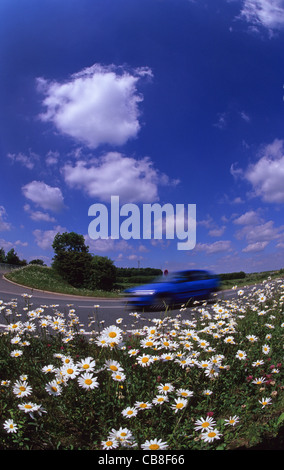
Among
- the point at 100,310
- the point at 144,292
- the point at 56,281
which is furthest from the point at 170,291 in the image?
the point at 56,281

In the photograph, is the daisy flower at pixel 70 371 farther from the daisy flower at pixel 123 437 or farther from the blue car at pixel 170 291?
the blue car at pixel 170 291

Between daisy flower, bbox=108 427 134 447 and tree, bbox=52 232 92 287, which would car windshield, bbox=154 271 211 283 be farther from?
tree, bbox=52 232 92 287

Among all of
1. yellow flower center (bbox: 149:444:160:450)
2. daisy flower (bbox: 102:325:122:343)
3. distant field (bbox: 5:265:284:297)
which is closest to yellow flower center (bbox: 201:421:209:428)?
yellow flower center (bbox: 149:444:160:450)

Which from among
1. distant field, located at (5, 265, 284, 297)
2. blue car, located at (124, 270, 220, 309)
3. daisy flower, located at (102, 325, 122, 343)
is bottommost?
distant field, located at (5, 265, 284, 297)

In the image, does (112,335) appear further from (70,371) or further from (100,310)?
(100,310)

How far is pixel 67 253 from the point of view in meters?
29.1

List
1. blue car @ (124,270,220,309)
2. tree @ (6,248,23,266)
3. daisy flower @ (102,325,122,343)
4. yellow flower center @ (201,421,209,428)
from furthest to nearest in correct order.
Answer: tree @ (6,248,23,266), blue car @ (124,270,220,309), daisy flower @ (102,325,122,343), yellow flower center @ (201,421,209,428)

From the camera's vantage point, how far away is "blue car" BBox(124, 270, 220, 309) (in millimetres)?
9336

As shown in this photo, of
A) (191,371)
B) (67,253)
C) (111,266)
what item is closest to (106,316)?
(191,371)

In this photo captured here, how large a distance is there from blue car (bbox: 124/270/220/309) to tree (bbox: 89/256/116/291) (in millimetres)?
16492

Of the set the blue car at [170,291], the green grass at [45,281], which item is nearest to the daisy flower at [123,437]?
the blue car at [170,291]

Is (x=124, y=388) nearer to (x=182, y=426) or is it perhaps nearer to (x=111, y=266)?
(x=182, y=426)

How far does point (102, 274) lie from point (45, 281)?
5880mm
